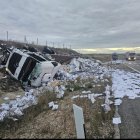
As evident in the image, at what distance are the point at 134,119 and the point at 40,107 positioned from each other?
4304mm

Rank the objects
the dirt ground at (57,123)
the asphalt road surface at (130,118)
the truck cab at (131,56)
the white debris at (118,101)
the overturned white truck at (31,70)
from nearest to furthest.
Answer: the asphalt road surface at (130,118) < the dirt ground at (57,123) < the white debris at (118,101) < the overturned white truck at (31,70) < the truck cab at (131,56)

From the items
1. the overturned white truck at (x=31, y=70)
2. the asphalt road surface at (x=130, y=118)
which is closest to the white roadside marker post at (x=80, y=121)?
the asphalt road surface at (x=130, y=118)

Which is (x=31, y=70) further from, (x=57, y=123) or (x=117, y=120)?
(x=117, y=120)

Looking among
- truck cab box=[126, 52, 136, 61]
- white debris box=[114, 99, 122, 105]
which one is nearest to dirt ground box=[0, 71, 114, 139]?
white debris box=[114, 99, 122, 105]

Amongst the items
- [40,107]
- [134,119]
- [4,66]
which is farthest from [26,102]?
[4,66]

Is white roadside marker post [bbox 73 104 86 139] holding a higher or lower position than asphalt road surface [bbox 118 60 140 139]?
higher

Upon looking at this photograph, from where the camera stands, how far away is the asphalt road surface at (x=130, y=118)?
9031 millimetres

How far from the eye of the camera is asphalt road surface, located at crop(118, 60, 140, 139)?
903 centimetres

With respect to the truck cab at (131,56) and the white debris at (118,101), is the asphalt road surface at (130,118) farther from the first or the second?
the truck cab at (131,56)

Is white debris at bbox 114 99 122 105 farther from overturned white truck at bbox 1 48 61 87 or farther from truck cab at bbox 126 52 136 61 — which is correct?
truck cab at bbox 126 52 136 61

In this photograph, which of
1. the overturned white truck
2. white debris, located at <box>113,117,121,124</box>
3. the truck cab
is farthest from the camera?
the truck cab

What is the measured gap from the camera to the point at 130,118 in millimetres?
10781

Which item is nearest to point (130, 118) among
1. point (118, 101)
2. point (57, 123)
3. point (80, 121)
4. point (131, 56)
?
point (57, 123)

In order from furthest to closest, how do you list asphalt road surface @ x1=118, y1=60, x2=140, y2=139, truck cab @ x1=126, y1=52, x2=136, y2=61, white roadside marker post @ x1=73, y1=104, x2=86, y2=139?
truck cab @ x1=126, y1=52, x2=136, y2=61
asphalt road surface @ x1=118, y1=60, x2=140, y2=139
white roadside marker post @ x1=73, y1=104, x2=86, y2=139
